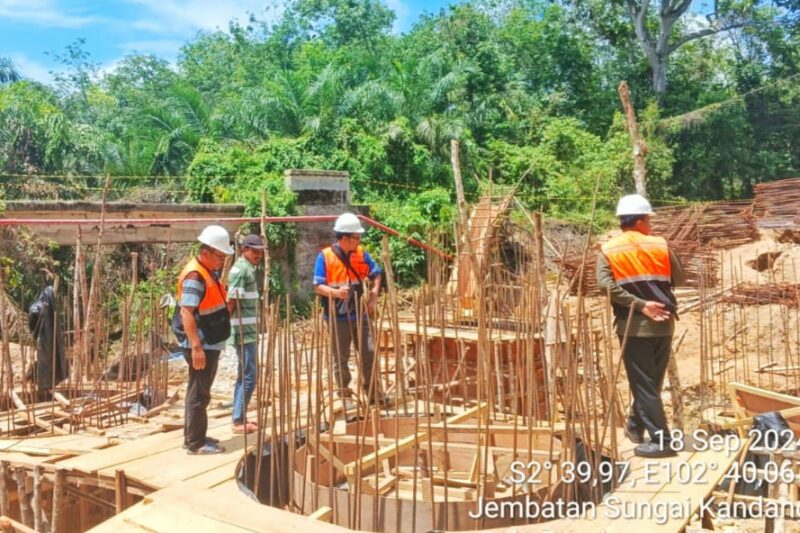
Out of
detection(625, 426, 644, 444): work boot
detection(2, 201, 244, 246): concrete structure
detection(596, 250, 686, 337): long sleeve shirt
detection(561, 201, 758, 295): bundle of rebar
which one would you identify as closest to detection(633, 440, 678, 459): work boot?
detection(625, 426, 644, 444): work boot

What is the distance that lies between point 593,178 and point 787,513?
12.7m

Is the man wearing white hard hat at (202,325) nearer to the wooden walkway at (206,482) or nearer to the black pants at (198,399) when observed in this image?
the black pants at (198,399)

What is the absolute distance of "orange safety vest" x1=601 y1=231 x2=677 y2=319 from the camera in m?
4.04

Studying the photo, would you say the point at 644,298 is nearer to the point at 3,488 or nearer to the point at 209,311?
the point at 209,311

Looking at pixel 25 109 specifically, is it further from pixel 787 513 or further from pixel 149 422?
pixel 787 513

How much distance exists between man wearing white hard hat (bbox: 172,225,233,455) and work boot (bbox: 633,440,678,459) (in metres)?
2.36

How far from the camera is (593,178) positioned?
16.2 metres

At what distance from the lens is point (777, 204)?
533 inches

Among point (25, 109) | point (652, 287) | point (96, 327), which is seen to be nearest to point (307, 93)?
point (25, 109)

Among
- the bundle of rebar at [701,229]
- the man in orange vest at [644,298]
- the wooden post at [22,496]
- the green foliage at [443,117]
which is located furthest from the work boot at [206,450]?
the bundle of rebar at [701,229]

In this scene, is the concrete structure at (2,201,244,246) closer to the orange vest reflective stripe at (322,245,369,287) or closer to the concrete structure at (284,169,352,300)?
the concrete structure at (284,169,352,300)

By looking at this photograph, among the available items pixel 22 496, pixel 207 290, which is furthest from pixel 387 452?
pixel 22 496

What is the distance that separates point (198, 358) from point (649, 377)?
8.12ft

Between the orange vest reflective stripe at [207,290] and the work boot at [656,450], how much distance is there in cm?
249
